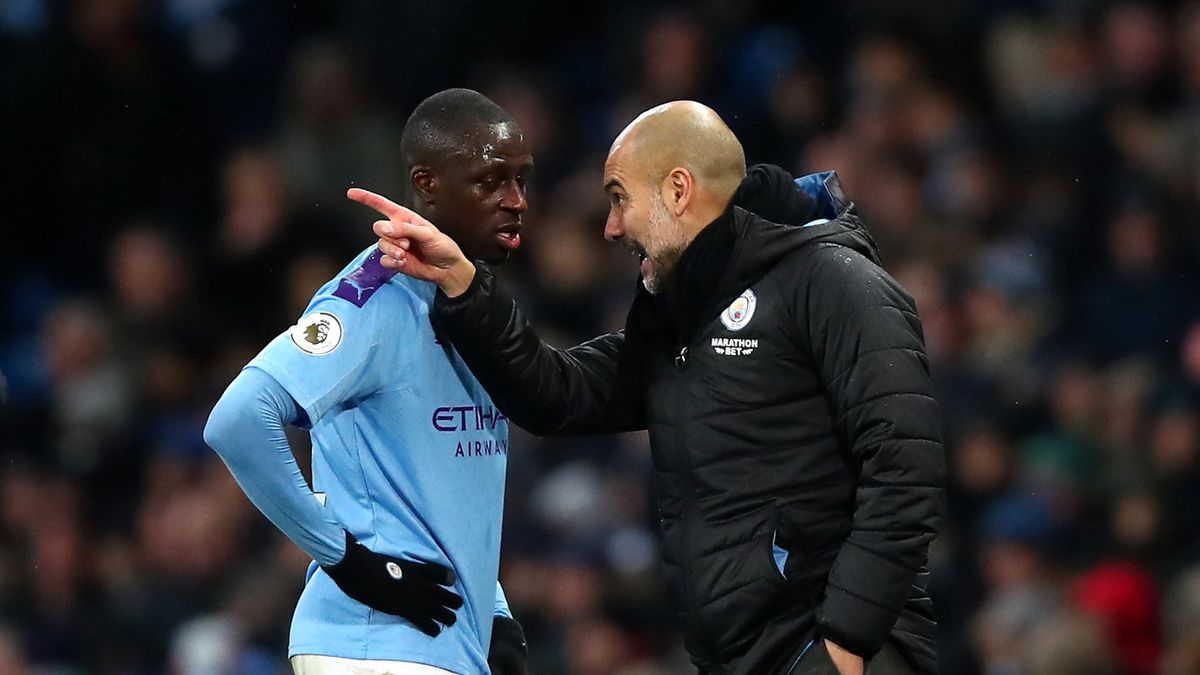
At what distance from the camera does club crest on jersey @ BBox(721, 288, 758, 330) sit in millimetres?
3945

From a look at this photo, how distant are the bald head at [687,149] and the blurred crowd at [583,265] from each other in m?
3.11

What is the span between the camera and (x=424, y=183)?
406 cm

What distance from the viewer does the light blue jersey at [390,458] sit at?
384 cm

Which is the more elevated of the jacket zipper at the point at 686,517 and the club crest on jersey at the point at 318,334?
the club crest on jersey at the point at 318,334

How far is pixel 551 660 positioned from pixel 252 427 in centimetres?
390

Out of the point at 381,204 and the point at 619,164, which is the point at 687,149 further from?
the point at 381,204

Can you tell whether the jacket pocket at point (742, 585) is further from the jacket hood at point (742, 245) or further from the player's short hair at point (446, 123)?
the player's short hair at point (446, 123)

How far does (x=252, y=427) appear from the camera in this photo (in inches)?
145

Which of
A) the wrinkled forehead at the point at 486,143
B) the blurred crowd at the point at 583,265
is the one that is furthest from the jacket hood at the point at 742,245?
the blurred crowd at the point at 583,265

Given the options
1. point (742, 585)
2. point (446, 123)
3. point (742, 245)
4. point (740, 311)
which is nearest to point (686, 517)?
point (742, 585)

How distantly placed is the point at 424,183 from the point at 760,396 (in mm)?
833

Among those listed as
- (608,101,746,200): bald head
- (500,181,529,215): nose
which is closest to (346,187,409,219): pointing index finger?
(500,181,529,215): nose

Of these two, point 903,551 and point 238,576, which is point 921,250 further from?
point 903,551

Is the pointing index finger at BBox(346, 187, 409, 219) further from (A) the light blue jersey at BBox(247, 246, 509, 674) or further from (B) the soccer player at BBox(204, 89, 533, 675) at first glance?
(A) the light blue jersey at BBox(247, 246, 509, 674)
